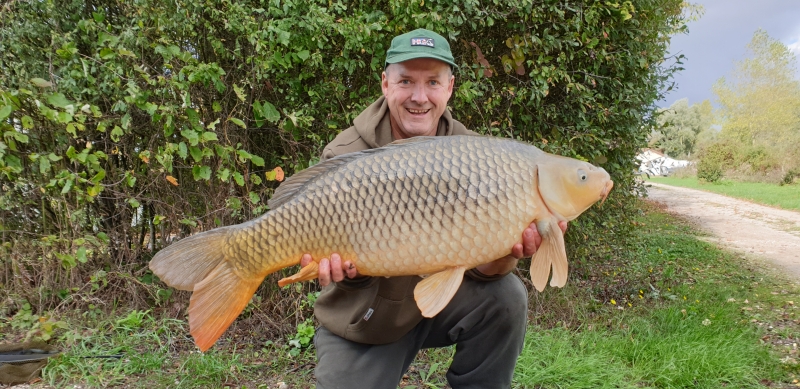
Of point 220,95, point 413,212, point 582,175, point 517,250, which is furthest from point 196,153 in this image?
point 582,175

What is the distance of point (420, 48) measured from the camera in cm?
162

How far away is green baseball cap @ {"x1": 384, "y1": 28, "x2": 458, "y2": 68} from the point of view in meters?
1.61

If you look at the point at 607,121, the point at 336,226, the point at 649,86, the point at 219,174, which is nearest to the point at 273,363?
the point at 219,174

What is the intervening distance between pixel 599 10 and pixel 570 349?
1.77m

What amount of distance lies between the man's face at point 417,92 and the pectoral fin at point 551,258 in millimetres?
635

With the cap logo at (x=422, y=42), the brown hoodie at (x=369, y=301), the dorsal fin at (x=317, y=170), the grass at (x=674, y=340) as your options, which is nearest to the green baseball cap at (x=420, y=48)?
the cap logo at (x=422, y=42)

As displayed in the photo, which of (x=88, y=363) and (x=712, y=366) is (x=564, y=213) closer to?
(x=712, y=366)

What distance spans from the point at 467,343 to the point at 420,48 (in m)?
1.06

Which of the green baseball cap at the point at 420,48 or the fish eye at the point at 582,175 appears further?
the green baseball cap at the point at 420,48

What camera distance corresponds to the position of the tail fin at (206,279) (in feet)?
4.35

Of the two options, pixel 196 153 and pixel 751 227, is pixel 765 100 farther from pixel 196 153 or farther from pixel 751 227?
pixel 196 153

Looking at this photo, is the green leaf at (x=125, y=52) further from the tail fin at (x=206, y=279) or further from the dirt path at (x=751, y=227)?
the dirt path at (x=751, y=227)

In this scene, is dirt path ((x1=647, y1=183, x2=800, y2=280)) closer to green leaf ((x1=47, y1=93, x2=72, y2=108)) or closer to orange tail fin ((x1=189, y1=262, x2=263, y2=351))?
orange tail fin ((x1=189, y1=262, x2=263, y2=351))

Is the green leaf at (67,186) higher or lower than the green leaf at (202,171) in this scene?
lower
